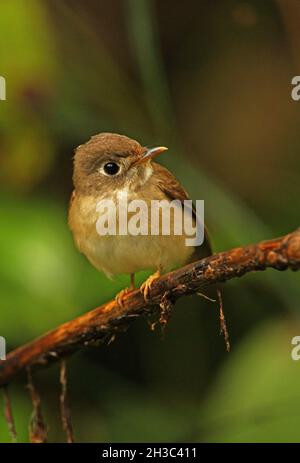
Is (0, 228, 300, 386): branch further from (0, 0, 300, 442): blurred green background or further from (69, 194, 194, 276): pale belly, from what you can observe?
(0, 0, 300, 442): blurred green background

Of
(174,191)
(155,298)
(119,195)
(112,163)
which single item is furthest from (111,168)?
(155,298)

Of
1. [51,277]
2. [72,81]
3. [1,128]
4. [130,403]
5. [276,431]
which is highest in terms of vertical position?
[72,81]

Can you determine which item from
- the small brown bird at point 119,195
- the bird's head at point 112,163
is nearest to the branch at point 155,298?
the small brown bird at point 119,195

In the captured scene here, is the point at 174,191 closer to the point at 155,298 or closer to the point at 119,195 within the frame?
the point at 119,195

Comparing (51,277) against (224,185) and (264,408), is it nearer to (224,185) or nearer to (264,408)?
(264,408)

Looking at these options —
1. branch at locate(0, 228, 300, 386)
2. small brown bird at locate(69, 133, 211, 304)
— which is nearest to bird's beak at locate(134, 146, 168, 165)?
small brown bird at locate(69, 133, 211, 304)

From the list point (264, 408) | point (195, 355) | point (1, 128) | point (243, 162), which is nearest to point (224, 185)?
point (243, 162)
